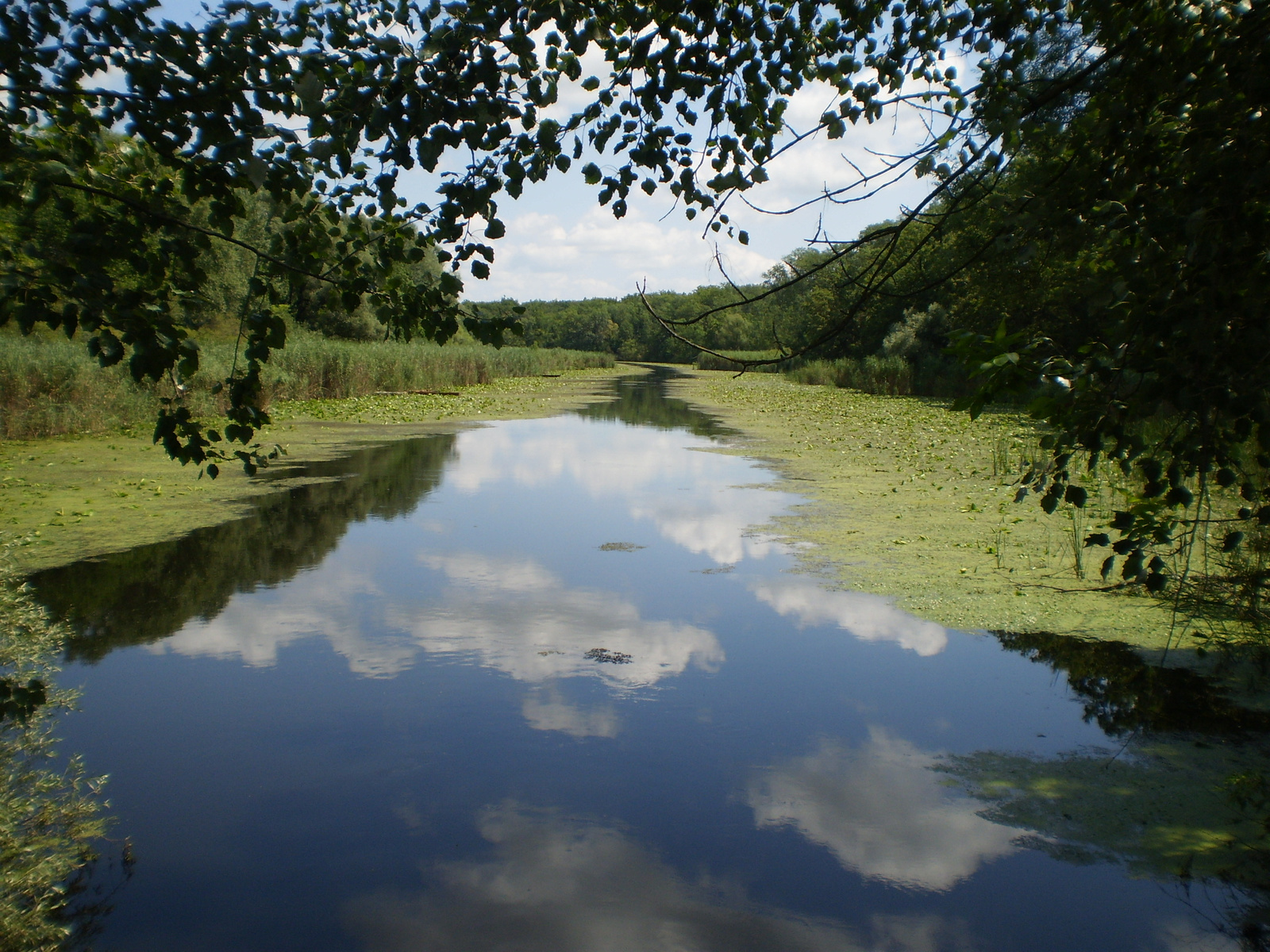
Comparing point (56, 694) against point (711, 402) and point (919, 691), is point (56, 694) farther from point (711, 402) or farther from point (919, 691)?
point (711, 402)

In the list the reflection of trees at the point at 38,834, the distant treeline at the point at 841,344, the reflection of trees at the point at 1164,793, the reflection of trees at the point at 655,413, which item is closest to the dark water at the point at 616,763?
the reflection of trees at the point at 1164,793

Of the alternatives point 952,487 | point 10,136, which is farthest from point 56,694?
point 952,487

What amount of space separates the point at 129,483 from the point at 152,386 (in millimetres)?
4418

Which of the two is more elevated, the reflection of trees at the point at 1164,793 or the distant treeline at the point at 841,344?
the distant treeline at the point at 841,344

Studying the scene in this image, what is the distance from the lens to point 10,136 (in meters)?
2.36

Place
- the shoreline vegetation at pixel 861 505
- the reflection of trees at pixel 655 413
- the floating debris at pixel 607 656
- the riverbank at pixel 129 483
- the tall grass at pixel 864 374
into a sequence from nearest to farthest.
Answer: the floating debris at pixel 607 656 < the shoreline vegetation at pixel 861 505 < the riverbank at pixel 129 483 < the reflection of trees at pixel 655 413 < the tall grass at pixel 864 374

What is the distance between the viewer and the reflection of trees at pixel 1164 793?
3221 mm

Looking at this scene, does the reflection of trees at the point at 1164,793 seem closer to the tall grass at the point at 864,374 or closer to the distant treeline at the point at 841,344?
the distant treeline at the point at 841,344

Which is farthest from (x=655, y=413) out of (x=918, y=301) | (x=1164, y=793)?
(x=1164, y=793)

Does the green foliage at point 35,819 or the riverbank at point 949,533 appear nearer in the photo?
the green foliage at point 35,819

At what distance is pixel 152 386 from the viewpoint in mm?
6586

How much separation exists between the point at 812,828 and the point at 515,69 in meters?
2.93

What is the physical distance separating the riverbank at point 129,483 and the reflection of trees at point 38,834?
38.1 inches

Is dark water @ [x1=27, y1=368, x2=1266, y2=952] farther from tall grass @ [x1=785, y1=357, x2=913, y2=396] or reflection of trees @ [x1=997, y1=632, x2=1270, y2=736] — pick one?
tall grass @ [x1=785, y1=357, x2=913, y2=396]
